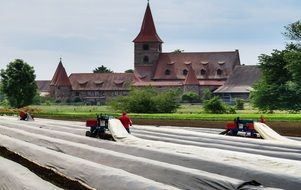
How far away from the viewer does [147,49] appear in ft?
434

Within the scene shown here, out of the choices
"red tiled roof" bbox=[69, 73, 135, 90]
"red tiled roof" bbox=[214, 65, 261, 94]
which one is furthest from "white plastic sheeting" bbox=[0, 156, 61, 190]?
"red tiled roof" bbox=[69, 73, 135, 90]

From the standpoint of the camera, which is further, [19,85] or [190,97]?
[190,97]

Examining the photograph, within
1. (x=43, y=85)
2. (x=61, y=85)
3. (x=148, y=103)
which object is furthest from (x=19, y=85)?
(x=43, y=85)

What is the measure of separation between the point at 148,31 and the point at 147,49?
233 inches

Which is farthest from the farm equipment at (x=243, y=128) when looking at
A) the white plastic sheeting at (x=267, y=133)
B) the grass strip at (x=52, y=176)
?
the grass strip at (x=52, y=176)

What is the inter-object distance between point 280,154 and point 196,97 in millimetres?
99561

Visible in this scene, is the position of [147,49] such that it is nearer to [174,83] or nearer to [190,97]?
[174,83]

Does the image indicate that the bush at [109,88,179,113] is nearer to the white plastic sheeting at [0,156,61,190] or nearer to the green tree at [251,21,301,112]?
the green tree at [251,21,301,112]

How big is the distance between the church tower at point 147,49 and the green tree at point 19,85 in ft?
160

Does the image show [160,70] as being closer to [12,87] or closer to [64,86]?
[64,86]

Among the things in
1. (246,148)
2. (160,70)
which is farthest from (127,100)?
(160,70)

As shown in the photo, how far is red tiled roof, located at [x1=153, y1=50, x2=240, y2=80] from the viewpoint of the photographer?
127 m

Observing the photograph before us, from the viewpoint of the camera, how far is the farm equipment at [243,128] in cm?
2238

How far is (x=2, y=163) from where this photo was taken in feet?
46.0
